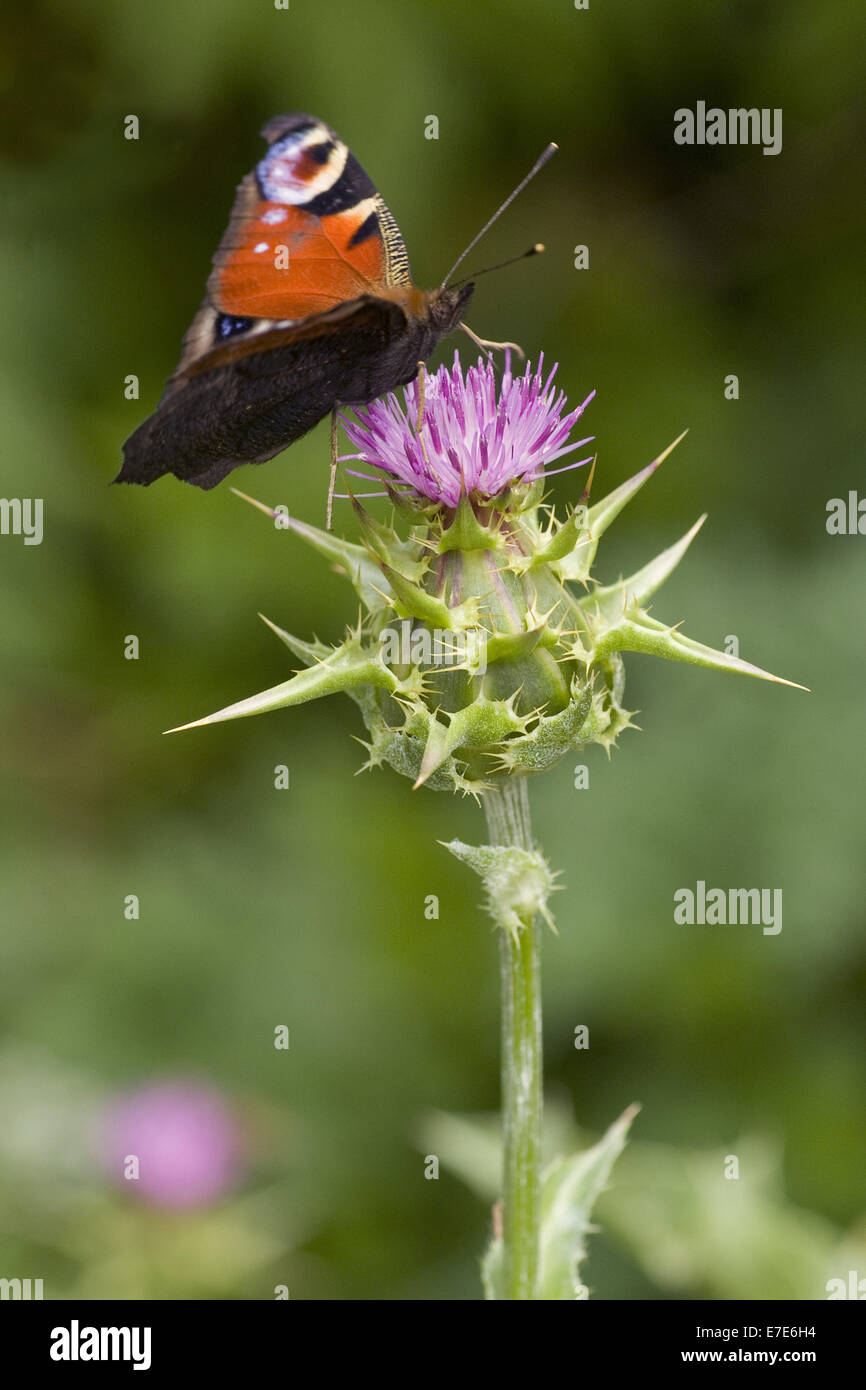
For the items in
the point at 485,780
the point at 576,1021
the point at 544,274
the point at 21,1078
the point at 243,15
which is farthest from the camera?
the point at 544,274

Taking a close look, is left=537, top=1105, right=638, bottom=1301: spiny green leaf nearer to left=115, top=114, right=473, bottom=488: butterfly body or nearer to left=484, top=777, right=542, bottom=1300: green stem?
left=484, top=777, right=542, bottom=1300: green stem

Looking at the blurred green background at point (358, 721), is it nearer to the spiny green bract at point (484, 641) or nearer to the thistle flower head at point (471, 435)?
the spiny green bract at point (484, 641)

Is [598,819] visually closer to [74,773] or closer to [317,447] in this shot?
[317,447]

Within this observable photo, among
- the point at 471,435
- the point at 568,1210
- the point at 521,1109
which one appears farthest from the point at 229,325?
the point at 568,1210

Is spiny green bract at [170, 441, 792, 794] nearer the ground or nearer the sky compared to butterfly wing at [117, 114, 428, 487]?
nearer the ground

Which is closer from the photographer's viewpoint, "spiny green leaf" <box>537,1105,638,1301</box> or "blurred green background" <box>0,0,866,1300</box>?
"spiny green leaf" <box>537,1105,638,1301</box>

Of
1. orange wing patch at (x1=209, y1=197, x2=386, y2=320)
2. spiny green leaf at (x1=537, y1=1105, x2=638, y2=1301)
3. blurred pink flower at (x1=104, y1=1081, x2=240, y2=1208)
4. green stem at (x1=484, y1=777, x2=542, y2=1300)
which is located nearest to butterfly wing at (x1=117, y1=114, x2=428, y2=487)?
orange wing patch at (x1=209, y1=197, x2=386, y2=320)

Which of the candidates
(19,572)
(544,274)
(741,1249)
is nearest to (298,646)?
(741,1249)
